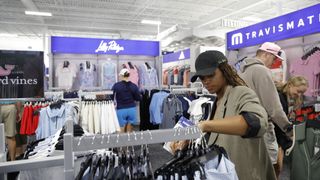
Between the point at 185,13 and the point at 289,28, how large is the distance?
22.6ft

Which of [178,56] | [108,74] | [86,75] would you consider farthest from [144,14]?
[86,75]

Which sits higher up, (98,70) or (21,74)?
(98,70)

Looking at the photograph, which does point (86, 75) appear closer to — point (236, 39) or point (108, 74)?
point (108, 74)

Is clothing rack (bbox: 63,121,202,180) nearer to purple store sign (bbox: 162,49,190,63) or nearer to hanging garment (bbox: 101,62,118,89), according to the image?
hanging garment (bbox: 101,62,118,89)

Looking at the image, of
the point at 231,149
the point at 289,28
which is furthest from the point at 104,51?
the point at 231,149

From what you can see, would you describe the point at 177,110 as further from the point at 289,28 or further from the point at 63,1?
the point at 63,1

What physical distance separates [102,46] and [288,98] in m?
4.74

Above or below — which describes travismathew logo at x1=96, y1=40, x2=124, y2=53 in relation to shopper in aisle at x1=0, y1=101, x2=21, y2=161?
above

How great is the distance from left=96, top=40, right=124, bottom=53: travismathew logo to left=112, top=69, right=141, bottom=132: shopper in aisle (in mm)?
2002

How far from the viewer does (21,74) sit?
2.42 meters

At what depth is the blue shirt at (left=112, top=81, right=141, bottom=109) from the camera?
16.6 feet

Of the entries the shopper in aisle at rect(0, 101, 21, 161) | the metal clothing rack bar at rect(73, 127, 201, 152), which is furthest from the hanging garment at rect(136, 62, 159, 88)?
the metal clothing rack bar at rect(73, 127, 201, 152)

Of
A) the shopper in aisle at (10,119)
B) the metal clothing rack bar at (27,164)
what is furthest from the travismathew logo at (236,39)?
the metal clothing rack bar at (27,164)

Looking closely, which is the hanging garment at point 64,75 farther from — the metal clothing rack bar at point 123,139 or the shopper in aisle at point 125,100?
the metal clothing rack bar at point 123,139
